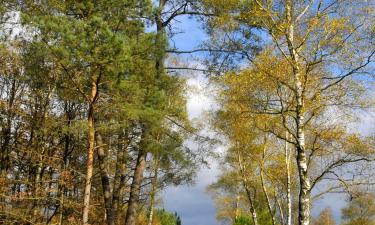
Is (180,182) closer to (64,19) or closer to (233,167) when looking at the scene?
(233,167)

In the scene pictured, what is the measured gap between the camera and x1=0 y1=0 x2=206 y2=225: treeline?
42.7ft

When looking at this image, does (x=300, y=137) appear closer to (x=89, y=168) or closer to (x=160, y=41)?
(x=160, y=41)

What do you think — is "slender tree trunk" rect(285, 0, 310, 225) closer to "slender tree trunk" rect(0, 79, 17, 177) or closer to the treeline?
the treeline

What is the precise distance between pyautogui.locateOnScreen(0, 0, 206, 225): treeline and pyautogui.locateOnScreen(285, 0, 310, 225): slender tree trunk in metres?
3.86

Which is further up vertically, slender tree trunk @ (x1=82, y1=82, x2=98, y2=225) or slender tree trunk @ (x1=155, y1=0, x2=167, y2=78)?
slender tree trunk @ (x1=155, y1=0, x2=167, y2=78)

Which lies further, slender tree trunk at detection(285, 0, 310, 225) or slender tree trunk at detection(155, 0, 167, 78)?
slender tree trunk at detection(155, 0, 167, 78)

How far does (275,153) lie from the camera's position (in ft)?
89.2

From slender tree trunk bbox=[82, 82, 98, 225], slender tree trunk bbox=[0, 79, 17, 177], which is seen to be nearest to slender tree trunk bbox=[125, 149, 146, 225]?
slender tree trunk bbox=[82, 82, 98, 225]

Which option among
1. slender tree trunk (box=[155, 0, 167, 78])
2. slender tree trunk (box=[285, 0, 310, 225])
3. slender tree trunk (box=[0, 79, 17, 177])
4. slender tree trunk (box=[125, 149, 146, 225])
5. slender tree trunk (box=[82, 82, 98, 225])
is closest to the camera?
slender tree trunk (box=[285, 0, 310, 225])

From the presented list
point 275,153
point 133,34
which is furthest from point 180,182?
point 133,34

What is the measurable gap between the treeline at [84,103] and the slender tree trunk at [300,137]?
12.7ft

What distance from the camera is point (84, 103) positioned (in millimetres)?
18078

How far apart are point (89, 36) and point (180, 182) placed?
10.9 meters

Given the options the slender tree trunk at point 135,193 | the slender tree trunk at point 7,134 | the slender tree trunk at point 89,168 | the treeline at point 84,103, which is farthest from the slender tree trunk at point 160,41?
the slender tree trunk at point 7,134
